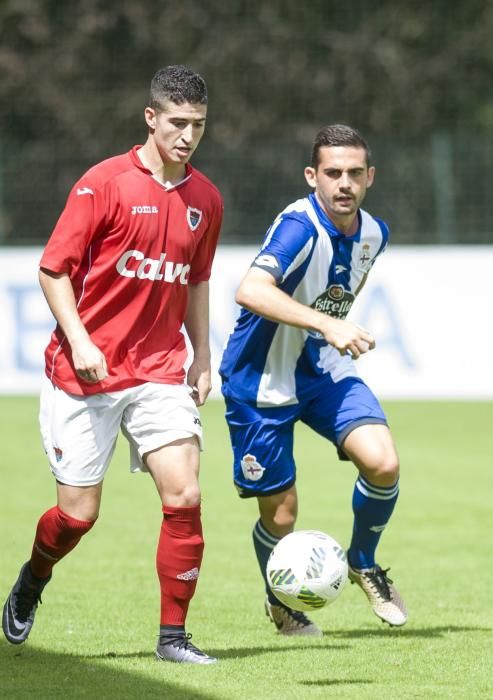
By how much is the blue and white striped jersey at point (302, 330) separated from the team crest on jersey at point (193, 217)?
472mm

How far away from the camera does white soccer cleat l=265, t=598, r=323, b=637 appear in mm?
6762

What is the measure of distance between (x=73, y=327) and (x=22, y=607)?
4.24ft

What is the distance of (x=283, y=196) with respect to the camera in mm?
21281

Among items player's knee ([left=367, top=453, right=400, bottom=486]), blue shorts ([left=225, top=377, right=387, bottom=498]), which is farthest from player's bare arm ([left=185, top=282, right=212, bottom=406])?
player's knee ([left=367, top=453, right=400, bottom=486])

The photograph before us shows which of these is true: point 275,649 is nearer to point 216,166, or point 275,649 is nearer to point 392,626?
point 392,626

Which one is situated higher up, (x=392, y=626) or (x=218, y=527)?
(x=392, y=626)

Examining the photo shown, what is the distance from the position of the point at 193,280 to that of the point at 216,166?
15.0 m

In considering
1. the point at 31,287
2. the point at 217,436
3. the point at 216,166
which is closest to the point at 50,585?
the point at 217,436

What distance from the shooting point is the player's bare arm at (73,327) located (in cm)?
566

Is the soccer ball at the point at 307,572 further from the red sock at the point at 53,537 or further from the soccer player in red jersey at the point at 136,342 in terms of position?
the red sock at the point at 53,537

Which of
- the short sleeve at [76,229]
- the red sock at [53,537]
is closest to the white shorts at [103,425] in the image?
the red sock at [53,537]

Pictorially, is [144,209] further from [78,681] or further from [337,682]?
[337,682]

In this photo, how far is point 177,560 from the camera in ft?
19.6

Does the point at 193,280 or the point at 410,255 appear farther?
→ the point at 410,255
